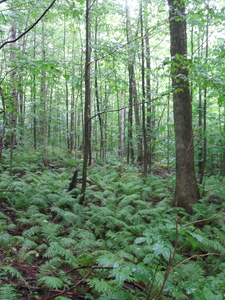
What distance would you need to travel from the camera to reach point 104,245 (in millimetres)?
4156

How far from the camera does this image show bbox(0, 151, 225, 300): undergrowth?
2.06 metres

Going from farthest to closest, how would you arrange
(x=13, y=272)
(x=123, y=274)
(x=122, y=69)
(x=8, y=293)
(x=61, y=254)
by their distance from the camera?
(x=122, y=69), (x=61, y=254), (x=13, y=272), (x=8, y=293), (x=123, y=274)

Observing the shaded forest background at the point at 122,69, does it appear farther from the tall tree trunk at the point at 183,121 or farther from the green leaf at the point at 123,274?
the green leaf at the point at 123,274

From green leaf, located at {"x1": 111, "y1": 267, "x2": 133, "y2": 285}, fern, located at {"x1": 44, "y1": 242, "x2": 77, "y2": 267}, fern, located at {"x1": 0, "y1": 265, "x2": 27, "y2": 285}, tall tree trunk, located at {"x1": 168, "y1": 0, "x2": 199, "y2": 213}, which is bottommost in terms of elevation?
fern, located at {"x1": 44, "y1": 242, "x2": 77, "y2": 267}

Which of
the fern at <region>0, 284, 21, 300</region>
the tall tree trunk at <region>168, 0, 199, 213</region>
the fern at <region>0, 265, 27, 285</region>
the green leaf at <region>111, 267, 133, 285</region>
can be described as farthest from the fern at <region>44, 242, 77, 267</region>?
the tall tree trunk at <region>168, 0, 199, 213</region>

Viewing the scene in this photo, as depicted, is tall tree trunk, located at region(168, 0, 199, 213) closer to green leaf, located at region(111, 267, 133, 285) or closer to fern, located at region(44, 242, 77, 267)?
fern, located at region(44, 242, 77, 267)

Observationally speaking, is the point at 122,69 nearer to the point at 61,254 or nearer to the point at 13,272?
the point at 61,254

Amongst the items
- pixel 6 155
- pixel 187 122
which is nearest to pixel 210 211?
pixel 187 122

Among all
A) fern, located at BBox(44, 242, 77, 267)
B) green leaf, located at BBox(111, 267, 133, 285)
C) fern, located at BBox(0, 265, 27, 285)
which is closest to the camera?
green leaf, located at BBox(111, 267, 133, 285)

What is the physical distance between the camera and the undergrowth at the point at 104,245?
2061mm

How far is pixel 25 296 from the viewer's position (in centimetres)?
248

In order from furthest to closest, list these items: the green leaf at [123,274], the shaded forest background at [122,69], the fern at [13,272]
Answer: the shaded forest background at [122,69] → the fern at [13,272] → the green leaf at [123,274]

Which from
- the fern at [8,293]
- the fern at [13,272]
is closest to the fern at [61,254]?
the fern at [13,272]

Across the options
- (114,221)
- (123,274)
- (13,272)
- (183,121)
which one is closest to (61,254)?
(13,272)
